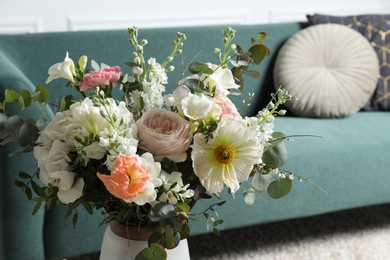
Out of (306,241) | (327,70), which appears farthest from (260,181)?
(327,70)

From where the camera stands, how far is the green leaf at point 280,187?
93 centimetres

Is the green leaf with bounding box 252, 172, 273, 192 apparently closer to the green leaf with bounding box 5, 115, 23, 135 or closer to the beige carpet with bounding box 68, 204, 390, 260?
the green leaf with bounding box 5, 115, 23, 135

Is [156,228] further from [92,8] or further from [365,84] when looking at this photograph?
[92,8]

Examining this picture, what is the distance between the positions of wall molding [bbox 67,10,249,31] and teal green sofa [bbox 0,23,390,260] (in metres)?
0.54

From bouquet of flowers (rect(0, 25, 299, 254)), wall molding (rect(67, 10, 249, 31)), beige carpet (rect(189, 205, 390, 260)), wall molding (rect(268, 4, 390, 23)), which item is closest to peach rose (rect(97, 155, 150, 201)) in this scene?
bouquet of flowers (rect(0, 25, 299, 254))

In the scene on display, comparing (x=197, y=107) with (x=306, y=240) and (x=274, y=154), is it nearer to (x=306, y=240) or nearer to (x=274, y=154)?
(x=274, y=154)

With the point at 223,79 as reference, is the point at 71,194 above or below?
below

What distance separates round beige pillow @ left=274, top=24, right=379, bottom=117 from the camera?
8.14 ft

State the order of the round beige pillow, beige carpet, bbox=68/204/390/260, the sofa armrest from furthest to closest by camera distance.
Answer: the round beige pillow, beige carpet, bbox=68/204/390/260, the sofa armrest

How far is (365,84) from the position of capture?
254 centimetres

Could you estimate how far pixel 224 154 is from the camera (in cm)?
85

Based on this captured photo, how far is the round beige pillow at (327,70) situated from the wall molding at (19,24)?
1.08 meters

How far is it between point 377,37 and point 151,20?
105 cm

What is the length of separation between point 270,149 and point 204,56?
63.4 inches
